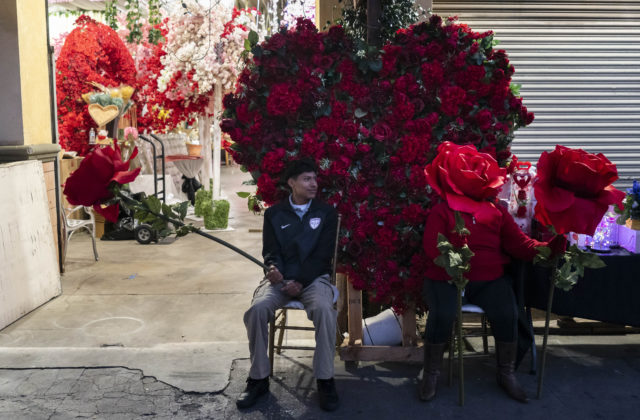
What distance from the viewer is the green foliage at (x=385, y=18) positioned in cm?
443

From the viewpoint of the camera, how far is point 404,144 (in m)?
4.05

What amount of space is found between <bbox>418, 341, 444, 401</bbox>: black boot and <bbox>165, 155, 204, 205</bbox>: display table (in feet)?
27.2

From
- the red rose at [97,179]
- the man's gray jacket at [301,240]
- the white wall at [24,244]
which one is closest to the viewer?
the red rose at [97,179]

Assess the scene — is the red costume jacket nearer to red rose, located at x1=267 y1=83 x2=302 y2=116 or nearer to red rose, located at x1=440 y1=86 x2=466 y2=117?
red rose, located at x1=440 y1=86 x2=466 y2=117

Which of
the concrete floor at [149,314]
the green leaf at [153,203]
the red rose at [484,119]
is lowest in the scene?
the concrete floor at [149,314]

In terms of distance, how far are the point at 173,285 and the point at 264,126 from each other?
3170mm

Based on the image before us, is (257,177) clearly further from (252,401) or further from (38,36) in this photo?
(38,36)

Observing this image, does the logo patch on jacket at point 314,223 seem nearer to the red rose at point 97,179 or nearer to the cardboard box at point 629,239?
the red rose at point 97,179

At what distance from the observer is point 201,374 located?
4090 mm

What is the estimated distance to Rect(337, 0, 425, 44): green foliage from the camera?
4.43 meters

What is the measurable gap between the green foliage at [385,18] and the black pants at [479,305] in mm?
1717

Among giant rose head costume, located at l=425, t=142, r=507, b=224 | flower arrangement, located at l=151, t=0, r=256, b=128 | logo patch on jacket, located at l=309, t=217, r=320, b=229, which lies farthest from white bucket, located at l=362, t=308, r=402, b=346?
flower arrangement, located at l=151, t=0, r=256, b=128

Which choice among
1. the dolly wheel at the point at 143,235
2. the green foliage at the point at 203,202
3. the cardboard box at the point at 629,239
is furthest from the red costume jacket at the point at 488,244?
the green foliage at the point at 203,202

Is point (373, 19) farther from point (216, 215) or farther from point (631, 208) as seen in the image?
point (216, 215)
